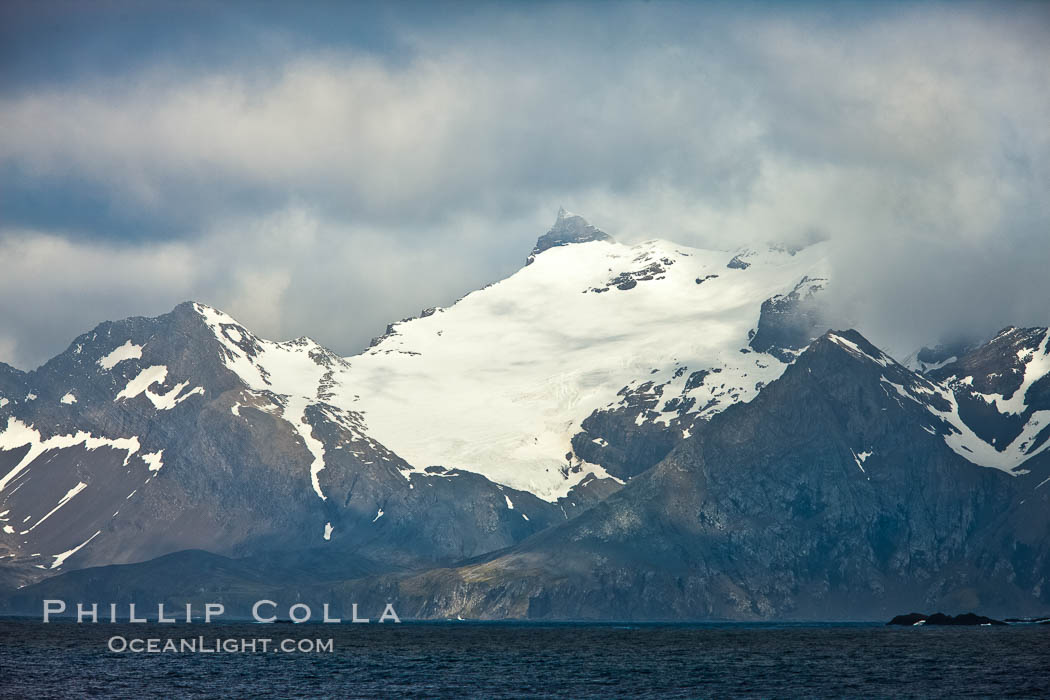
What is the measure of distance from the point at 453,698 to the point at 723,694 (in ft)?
119

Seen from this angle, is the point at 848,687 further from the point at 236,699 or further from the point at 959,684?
the point at 236,699

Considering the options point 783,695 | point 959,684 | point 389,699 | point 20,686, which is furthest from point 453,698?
point 959,684

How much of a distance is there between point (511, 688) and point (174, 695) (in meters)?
47.8

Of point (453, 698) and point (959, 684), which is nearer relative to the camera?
point (453, 698)

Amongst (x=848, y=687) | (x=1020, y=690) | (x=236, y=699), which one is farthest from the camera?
(x=848, y=687)

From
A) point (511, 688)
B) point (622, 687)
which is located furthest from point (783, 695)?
A: point (511, 688)

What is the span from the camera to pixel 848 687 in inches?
7790

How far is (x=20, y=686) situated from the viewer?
183375 millimetres

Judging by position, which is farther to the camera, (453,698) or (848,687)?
(848,687)

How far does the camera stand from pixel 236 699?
173625 mm

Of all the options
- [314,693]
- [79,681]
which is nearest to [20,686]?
[79,681]

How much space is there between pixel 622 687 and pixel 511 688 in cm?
1572

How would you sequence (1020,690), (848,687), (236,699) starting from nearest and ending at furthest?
1. (236,699)
2. (1020,690)
3. (848,687)

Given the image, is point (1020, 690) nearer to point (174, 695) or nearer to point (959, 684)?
point (959, 684)
